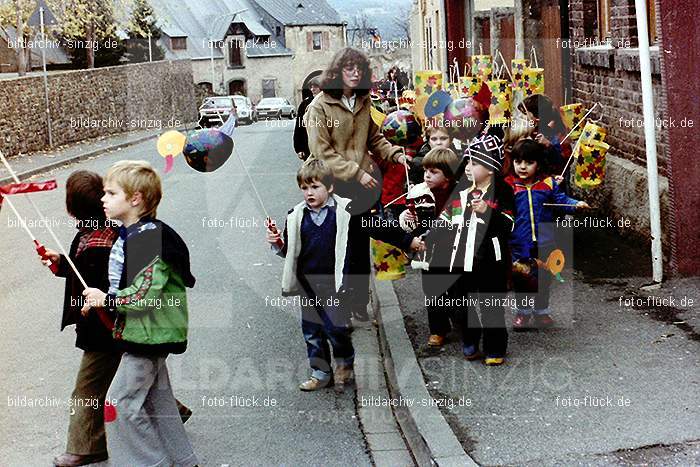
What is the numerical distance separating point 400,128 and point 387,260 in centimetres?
105

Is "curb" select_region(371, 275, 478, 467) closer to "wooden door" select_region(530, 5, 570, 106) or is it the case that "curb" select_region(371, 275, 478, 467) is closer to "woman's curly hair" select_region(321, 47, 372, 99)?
"woman's curly hair" select_region(321, 47, 372, 99)

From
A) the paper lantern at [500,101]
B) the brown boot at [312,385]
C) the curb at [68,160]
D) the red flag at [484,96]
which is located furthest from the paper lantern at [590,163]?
the curb at [68,160]

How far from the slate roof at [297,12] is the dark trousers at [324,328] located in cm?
8024

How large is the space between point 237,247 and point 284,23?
7517 cm

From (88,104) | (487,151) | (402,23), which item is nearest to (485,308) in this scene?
(487,151)

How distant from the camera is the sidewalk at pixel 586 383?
520 centimetres

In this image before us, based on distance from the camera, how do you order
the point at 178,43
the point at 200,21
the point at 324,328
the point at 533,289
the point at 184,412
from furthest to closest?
the point at 200,21
the point at 178,43
the point at 533,289
the point at 324,328
the point at 184,412

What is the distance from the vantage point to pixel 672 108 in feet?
27.4

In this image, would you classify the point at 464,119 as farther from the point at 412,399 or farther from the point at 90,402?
the point at 90,402

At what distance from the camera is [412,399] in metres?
6.10

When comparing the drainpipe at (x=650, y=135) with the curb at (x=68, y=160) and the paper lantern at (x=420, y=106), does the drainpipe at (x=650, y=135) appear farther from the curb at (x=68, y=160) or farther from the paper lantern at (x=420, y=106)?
the curb at (x=68, y=160)

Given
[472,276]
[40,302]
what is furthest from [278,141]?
Answer: [472,276]

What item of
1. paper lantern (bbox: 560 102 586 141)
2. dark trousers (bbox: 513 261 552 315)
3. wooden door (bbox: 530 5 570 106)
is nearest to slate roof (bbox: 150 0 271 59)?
wooden door (bbox: 530 5 570 106)

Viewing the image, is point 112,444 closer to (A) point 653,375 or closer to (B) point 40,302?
(A) point 653,375
